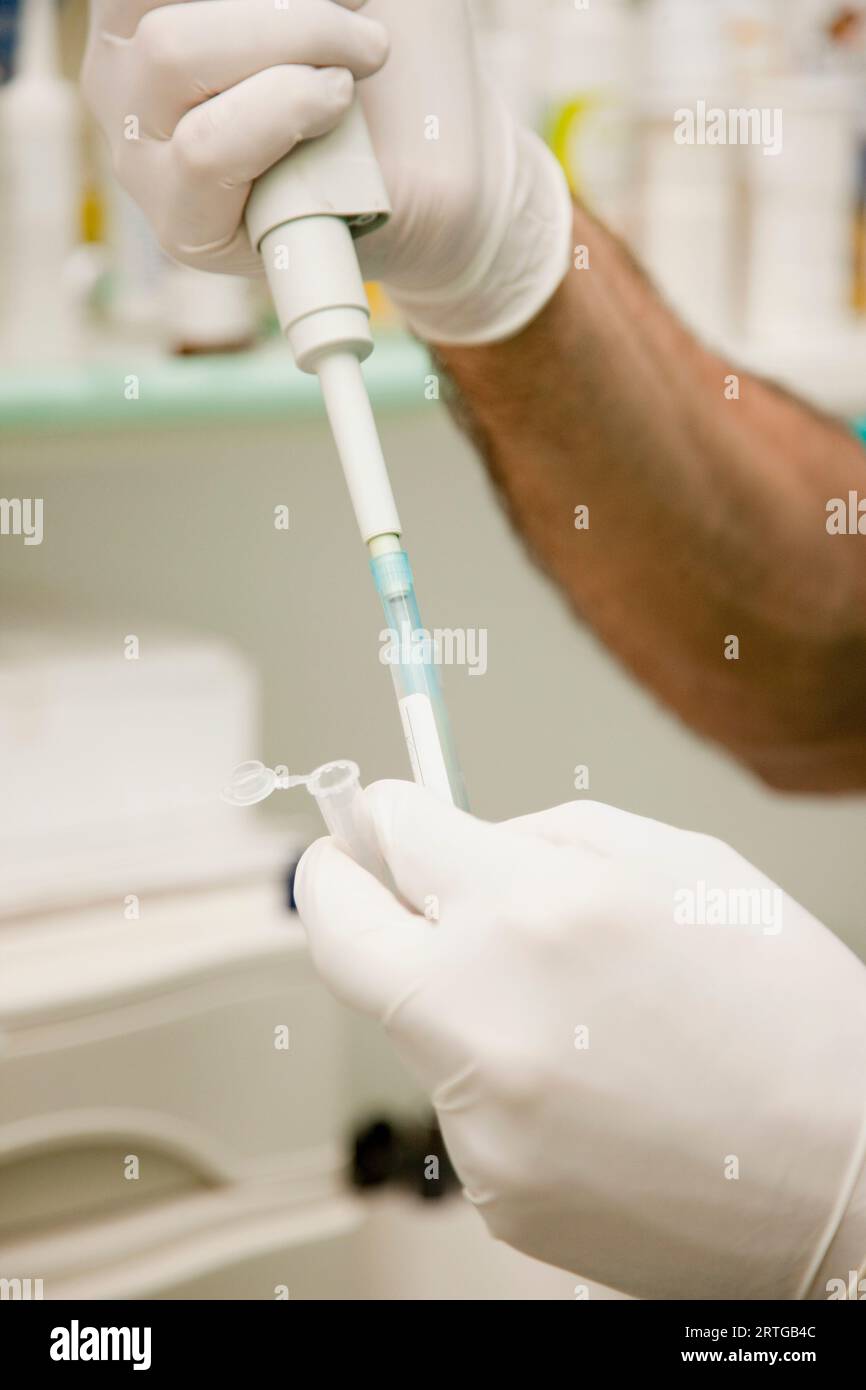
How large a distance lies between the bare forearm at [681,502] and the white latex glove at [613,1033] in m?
0.38

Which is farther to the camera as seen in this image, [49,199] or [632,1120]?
[49,199]

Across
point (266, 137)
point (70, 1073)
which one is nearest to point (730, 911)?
point (266, 137)

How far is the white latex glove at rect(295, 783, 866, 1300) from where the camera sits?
41 cm

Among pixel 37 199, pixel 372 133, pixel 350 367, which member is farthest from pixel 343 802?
pixel 37 199

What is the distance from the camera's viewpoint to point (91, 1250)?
2.32 feet

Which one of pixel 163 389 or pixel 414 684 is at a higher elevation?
pixel 163 389

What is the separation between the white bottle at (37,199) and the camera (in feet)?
2.64

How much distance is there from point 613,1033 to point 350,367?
243mm

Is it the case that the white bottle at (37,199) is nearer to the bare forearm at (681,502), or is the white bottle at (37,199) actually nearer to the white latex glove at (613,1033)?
the bare forearm at (681,502)

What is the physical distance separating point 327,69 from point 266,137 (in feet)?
0.18

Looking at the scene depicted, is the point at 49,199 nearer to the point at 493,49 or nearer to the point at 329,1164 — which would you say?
the point at 493,49

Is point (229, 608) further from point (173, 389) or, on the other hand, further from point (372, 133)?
point (372, 133)

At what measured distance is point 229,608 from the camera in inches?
38.9
